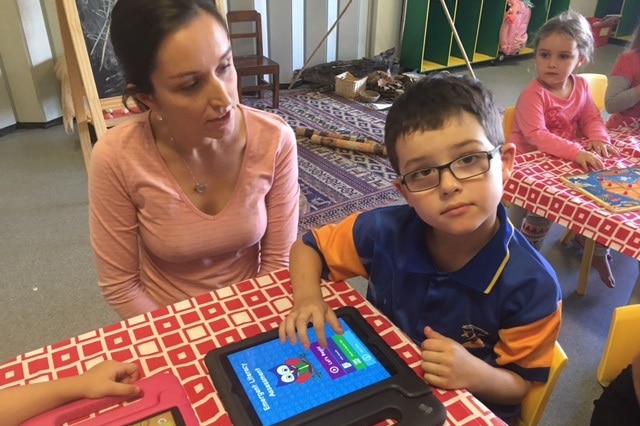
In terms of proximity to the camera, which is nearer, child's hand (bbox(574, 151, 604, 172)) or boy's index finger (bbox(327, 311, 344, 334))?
boy's index finger (bbox(327, 311, 344, 334))

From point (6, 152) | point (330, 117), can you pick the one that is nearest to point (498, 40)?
point (330, 117)

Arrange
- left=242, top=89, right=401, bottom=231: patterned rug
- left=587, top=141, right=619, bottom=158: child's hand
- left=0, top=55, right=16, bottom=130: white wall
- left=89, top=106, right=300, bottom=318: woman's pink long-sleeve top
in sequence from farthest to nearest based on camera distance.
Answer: left=0, top=55, right=16, bottom=130: white wall → left=242, top=89, right=401, bottom=231: patterned rug → left=587, top=141, right=619, bottom=158: child's hand → left=89, top=106, right=300, bottom=318: woman's pink long-sleeve top

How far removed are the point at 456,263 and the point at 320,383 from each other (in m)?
0.35

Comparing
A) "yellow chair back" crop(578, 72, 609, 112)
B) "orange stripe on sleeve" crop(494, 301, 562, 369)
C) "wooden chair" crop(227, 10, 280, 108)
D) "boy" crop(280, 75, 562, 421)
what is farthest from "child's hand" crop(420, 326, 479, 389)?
"wooden chair" crop(227, 10, 280, 108)

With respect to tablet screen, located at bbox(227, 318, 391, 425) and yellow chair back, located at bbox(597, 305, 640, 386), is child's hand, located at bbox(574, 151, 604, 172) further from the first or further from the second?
tablet screen, located at bbox(227, 318, 391, 425)

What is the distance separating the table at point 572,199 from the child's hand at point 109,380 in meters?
1.18

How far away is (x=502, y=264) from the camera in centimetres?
87

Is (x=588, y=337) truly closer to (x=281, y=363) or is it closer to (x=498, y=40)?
(x=281, y=363)

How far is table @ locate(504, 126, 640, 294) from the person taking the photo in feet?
4.50

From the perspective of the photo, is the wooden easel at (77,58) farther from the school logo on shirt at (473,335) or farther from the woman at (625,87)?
the woman at (625,87)

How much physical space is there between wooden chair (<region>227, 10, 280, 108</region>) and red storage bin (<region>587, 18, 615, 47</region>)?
3.71 m

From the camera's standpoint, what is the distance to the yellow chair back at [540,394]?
2.98ft

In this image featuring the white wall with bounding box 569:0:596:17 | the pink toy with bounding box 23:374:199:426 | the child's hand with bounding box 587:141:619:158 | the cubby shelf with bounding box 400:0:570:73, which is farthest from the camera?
the white wall with bounding box 569:0:596:17

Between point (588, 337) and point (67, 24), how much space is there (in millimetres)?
2434
